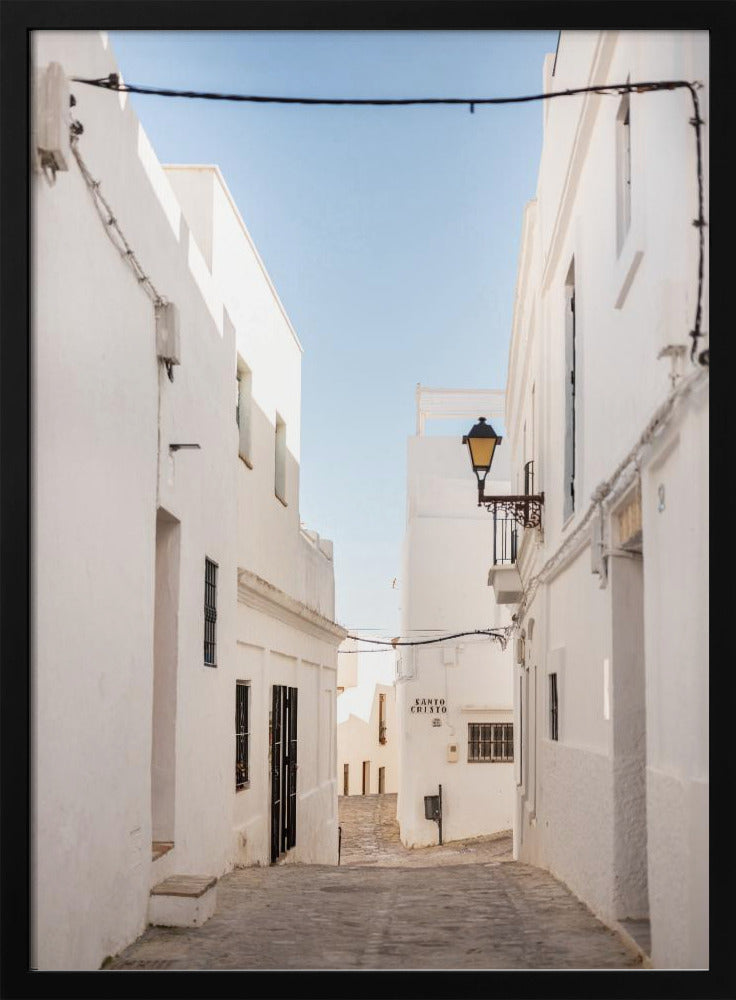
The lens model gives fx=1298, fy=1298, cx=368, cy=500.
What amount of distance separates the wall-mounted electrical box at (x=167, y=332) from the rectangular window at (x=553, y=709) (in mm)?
4301

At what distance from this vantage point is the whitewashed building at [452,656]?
22.4 meters

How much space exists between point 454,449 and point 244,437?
1294 cm

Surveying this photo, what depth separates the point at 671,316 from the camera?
4809mm

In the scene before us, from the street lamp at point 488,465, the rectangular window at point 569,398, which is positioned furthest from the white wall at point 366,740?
the rectangular window at point 569,398

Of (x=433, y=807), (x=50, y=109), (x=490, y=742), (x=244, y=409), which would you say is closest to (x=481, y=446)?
(x=244, y=409)

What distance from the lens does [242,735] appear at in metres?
11.2

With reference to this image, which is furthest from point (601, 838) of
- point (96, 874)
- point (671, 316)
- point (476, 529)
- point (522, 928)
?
point (476, 529)

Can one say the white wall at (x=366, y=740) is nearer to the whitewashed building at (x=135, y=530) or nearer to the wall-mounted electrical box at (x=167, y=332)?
the whitewashed building at (x=135, y=530)

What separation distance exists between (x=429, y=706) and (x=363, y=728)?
13407 millimetres

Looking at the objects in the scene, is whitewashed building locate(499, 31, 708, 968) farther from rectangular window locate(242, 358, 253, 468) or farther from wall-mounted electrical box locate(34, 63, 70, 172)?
rectangular window locate(242, 358, 253, 468)

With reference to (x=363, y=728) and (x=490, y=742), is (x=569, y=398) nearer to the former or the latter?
(x=490, y=742)
